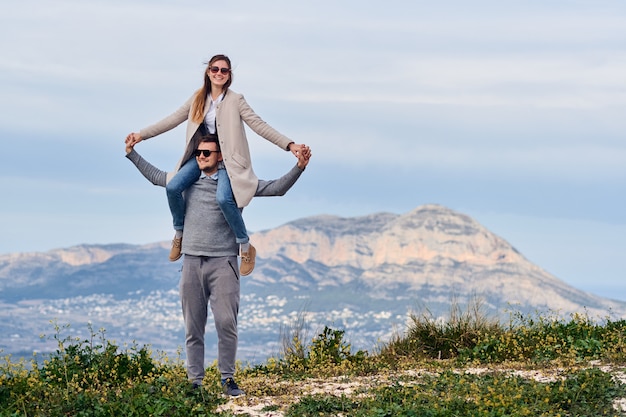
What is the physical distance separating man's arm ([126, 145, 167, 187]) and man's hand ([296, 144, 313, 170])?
Answer: 1703 mm

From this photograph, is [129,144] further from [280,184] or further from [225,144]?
[280,184]

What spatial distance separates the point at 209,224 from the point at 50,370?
Answer: 123 inches

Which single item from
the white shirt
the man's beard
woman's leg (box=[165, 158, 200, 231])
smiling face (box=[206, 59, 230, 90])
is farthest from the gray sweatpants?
smiling face (box=[206, 59, 230, 90])

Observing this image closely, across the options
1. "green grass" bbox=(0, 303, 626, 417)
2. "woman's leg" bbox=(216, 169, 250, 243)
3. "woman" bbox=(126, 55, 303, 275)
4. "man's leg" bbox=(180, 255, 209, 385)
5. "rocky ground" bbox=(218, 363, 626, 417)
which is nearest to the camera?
"green grass" bbox=(0, 303, 626, 417)

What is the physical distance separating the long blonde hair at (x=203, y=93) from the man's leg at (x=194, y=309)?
5.42 feet

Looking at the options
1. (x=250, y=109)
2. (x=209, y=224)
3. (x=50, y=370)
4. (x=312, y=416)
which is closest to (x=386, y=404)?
(x=312, y=416)

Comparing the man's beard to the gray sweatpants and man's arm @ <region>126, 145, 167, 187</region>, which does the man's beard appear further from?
the gray sweatpants

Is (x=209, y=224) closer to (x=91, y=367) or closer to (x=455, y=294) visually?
(x=91, y=367)

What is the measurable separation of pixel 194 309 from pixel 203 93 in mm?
2534

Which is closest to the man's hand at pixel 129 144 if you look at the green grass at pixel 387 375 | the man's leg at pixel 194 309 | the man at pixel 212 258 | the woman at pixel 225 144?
the woman at pixel 225 144

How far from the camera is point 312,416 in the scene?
9367mm

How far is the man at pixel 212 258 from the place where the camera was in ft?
34.2

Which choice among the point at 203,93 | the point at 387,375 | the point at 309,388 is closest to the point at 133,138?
the point at 203,93

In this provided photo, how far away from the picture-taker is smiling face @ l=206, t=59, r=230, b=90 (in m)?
10.6
